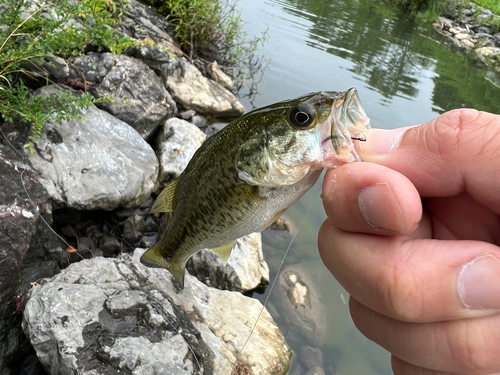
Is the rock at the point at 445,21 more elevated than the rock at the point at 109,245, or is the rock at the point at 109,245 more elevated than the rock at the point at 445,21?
the rock at the point at 445,21

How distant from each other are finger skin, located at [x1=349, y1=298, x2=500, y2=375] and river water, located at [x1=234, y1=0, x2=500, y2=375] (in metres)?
1.64

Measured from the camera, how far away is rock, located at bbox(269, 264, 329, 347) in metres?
4.52

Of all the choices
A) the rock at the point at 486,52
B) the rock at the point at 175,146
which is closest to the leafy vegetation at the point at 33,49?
the rock at the point at 175,146

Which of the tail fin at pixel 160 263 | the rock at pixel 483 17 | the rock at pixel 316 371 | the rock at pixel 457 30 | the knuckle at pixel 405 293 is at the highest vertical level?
the rock at pixel 483 17

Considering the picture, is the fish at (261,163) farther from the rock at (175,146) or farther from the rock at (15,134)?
the rock at (175,146)

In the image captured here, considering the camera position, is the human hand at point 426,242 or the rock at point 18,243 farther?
the rock at point 18,243

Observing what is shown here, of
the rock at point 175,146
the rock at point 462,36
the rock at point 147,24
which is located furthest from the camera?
the rock at point 462,36

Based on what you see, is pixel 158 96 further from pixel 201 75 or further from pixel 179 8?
pixel 179 8

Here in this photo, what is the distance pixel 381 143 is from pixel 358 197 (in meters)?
0.39

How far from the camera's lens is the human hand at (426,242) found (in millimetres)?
1488

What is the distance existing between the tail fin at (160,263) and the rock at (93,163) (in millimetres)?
1612

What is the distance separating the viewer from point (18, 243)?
3.15 m

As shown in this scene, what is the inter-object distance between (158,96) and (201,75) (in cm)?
199

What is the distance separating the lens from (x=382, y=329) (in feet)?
6.06
